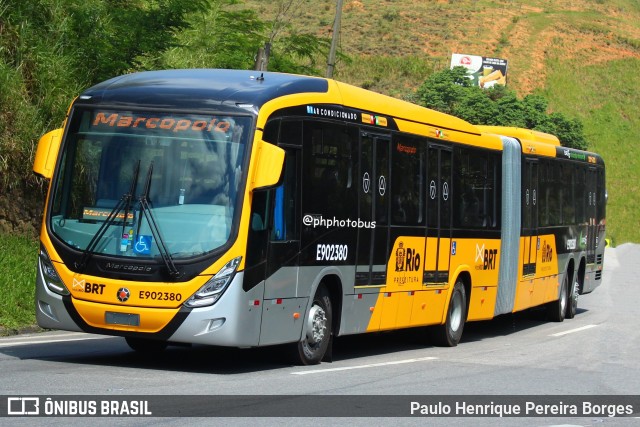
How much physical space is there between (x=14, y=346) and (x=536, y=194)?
11.2 metres

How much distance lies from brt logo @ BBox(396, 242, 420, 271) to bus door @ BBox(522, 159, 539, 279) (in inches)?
214

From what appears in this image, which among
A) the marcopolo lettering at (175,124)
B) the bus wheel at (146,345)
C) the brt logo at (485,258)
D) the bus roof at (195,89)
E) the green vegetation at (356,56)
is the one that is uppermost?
the green vegetation at (356,56)

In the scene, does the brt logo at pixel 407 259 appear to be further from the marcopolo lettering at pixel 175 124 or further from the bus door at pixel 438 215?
the marcopolo lettering at pixel 175 124

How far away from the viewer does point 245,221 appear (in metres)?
12.0

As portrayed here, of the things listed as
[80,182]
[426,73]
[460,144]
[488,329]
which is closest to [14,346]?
[80,182]

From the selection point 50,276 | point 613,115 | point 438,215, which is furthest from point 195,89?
point 613,115

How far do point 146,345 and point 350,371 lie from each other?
2447 mm

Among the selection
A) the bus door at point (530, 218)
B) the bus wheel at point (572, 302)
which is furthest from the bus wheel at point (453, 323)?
the bus wheel at point (572, 302)

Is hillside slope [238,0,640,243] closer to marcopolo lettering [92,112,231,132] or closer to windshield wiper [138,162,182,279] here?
marcopolo lettering [92,112,231,132]

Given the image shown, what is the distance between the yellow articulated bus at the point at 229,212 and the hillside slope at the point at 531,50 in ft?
225

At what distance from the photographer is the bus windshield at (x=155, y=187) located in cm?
1192

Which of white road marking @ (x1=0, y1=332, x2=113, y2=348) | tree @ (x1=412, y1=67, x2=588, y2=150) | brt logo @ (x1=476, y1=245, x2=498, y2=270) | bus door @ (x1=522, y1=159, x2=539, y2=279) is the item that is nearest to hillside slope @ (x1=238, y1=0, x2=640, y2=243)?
tree @ (x1=412, y1=67, x2=588, y2=150)

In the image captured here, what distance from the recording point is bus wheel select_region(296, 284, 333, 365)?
1338 centimetres

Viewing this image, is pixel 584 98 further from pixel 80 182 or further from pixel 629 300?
pixel 80 182
